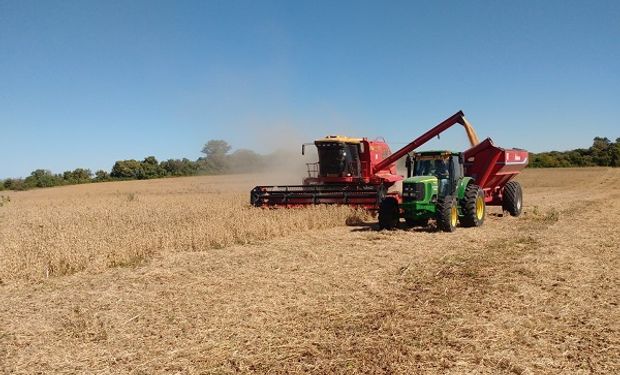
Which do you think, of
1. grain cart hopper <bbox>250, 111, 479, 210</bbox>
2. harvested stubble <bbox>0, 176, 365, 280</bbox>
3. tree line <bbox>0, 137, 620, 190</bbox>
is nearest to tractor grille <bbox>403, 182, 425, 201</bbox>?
harvested stubble <bbox>0, 176, 365, 280</bbox>

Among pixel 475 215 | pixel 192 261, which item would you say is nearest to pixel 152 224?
pixel 192 261

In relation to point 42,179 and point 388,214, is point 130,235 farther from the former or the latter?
point 42,179

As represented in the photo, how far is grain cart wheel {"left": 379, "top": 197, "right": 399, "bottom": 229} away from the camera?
11.9 meters

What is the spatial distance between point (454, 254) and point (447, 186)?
3.80m

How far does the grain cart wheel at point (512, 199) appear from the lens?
1472cm

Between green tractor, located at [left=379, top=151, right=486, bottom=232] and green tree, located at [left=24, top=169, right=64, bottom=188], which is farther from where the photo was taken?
green tree, located at [left=24, top=169, right=64, bottom=188]

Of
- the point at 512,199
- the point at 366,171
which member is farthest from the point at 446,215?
the point at 366,171


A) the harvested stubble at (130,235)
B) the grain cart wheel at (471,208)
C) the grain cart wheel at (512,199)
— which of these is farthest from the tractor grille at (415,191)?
the grain cart wheel at (512,199)

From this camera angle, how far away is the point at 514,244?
9477 mm

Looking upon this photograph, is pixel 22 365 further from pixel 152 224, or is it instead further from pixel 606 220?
pixel 606 220

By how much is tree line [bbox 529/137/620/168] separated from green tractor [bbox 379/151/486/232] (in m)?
47.2

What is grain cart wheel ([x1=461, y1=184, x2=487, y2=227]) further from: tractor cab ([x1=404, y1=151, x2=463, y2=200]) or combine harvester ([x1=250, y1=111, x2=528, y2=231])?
tractor cab ([x1=404, y1=151, x2=463, y2=200])

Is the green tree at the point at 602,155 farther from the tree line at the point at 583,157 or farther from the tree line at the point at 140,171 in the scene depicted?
the tree line at the point at 140,171

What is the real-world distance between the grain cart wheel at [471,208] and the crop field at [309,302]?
1.28 meters
